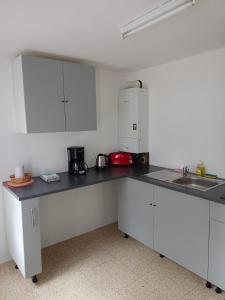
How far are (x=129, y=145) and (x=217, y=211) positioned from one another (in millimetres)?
1552

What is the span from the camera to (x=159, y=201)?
2338mm

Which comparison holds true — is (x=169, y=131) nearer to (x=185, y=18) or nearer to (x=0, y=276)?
(x=185, y=18)

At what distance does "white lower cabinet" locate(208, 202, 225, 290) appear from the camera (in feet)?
6.04

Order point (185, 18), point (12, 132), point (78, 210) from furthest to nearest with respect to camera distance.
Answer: point (78, 210), point (12, 132), point (185, 18)

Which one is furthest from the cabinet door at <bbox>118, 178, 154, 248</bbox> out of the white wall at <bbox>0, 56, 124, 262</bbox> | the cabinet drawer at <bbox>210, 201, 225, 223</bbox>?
the cabinet drawer at <bbox>210, 201, 225, 223</bbox>

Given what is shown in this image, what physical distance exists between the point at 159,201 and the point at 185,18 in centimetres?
163

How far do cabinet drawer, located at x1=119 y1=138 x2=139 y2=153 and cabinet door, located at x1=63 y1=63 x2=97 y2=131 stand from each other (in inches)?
25.3

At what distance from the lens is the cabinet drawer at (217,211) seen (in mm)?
1822

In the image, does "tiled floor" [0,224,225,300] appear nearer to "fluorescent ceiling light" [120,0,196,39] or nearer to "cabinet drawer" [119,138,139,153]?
"cabinet drawer" [119,138,139,153]

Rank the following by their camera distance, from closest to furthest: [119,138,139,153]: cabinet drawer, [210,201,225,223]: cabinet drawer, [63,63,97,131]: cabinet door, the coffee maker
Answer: [210,201,225,223]: cabinet drawer, [63,63,97,131]: cabinet door, the coffee maker, [119,138,139,153]: cabinet drawer

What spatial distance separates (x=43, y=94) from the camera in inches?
91.0

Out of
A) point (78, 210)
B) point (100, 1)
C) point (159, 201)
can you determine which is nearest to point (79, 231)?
point (78, 210)

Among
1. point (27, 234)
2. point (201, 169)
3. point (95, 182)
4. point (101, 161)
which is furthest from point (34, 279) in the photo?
point (201, 169)

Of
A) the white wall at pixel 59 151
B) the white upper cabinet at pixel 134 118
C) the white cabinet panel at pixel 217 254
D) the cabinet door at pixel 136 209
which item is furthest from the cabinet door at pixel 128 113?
the white cabinet panel at pixel 217 254
